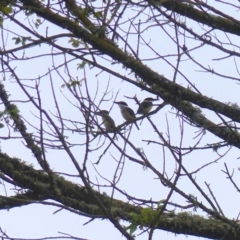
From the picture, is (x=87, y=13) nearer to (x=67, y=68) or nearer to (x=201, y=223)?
(x=67, y=68)

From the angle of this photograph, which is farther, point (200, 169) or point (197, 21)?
point (197, 21)

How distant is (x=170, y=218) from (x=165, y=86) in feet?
2.60

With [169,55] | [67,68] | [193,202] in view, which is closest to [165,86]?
[169,55]

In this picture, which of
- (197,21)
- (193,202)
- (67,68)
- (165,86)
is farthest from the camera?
(197,21)

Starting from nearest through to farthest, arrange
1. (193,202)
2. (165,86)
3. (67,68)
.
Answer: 1. (193,202)
2. (67,68)
3. (165,86)

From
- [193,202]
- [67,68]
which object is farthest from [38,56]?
[193,202]

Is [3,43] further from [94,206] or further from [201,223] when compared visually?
[201,223]

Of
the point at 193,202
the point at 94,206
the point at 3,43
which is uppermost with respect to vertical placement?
the point at 3,43

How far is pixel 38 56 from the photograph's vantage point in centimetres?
400

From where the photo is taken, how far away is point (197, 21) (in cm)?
477

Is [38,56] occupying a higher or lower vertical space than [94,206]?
higher

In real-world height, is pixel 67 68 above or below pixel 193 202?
above

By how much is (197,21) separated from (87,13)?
0.81m

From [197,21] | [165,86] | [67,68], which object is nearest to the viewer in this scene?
[67,68]
